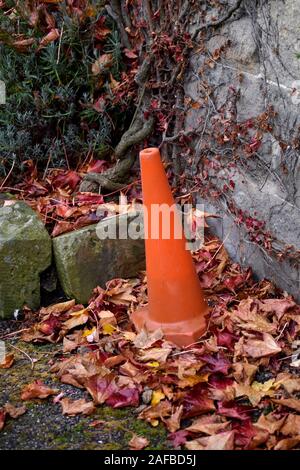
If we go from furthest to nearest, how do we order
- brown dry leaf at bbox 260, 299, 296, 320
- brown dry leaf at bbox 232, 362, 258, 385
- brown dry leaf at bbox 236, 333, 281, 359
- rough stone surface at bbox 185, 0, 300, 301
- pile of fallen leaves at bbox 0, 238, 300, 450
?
brown dry leaf at bbox 260, 299, 296, 320
rough stone surface at bbox 185, 0, 300, 301
brown dry leaf at bbox 236, 333, 281, 359
brown dry leaf at bbox 232, 362, 258, 385
pile of fallen leaves at bbox 0, 238, 300, 450

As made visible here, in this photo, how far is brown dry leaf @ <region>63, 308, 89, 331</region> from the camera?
322cm

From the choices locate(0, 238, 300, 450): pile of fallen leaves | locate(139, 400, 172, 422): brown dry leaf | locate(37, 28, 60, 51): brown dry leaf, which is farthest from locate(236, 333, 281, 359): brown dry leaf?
locate(37, 28, 60, 51): brown dry leaf

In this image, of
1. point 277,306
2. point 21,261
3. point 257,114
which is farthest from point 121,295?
point 257,114

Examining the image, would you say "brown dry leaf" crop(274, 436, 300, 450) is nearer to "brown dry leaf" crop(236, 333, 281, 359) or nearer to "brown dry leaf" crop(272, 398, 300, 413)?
"brown dry leaf" crop(272, 398, 300, 413)

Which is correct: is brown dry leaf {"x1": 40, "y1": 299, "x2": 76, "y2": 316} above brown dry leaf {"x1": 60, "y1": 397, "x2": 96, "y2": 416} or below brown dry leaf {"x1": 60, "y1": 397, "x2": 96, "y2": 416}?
below

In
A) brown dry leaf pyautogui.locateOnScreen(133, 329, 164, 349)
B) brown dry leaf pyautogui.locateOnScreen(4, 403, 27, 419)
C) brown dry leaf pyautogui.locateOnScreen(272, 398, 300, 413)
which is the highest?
brown dry leaf pyautogui.locateOnScreen(272, 398, 300, 413)

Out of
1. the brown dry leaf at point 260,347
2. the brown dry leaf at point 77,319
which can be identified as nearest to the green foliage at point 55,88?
the brown dry leaf at point 77,319

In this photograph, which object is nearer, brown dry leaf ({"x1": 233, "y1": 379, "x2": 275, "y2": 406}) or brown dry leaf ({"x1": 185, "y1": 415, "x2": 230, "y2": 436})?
brown dry leaf ({"x1": 185, "y1": 415, "x2": 230, "y2": 436})

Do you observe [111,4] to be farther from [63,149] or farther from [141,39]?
[63,149]

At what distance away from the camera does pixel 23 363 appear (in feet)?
10.00

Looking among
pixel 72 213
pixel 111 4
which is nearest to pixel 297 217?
pixel 72 213

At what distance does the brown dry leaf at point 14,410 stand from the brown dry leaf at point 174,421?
1.89ft

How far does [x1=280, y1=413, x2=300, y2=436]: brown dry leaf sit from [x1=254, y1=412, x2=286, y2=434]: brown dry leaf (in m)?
0.01

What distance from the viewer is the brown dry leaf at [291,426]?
236 cm
